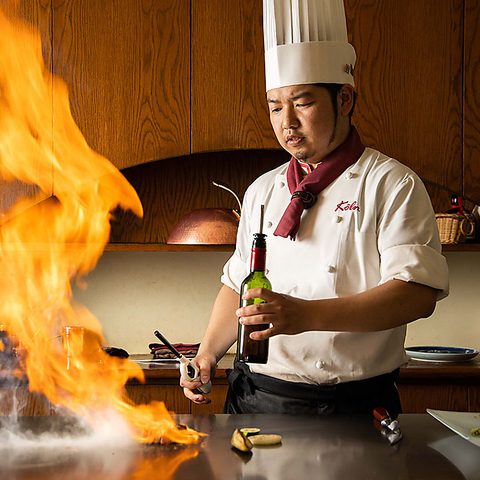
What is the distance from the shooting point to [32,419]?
4.24ft

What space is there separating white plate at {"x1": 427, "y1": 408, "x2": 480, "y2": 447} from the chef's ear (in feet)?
2.64

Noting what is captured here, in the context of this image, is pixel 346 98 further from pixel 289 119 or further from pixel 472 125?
pixel 472 125

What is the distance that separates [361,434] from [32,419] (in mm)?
663

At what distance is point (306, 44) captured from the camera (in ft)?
5.49

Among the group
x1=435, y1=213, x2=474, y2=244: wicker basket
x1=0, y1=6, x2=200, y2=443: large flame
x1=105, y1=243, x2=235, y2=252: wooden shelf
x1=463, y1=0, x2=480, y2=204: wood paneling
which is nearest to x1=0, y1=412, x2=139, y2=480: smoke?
x1=0, y1=6, x2=200, y2=443: large flame

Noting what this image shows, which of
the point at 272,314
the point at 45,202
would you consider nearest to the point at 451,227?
the point at 272,314

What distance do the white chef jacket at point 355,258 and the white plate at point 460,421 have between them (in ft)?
0.83

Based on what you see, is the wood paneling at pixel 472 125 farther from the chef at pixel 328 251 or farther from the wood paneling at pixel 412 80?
the chef at pixel 328 251

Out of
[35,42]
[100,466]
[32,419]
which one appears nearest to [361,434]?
[100,466]

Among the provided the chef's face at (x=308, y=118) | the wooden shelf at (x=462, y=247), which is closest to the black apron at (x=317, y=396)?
the chef's face at (x=308, y=118)

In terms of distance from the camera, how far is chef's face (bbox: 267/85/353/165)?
1.59 meters

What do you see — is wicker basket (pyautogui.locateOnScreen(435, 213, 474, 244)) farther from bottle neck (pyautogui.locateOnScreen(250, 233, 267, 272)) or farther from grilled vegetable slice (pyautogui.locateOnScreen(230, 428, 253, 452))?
grilled vegetable slice (pyautogui.locateOnScreen(230, 428, 253, 452))

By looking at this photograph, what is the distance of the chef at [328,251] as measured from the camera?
141 centimetres

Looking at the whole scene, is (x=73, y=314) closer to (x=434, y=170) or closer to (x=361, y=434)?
(x=434, y=170)
